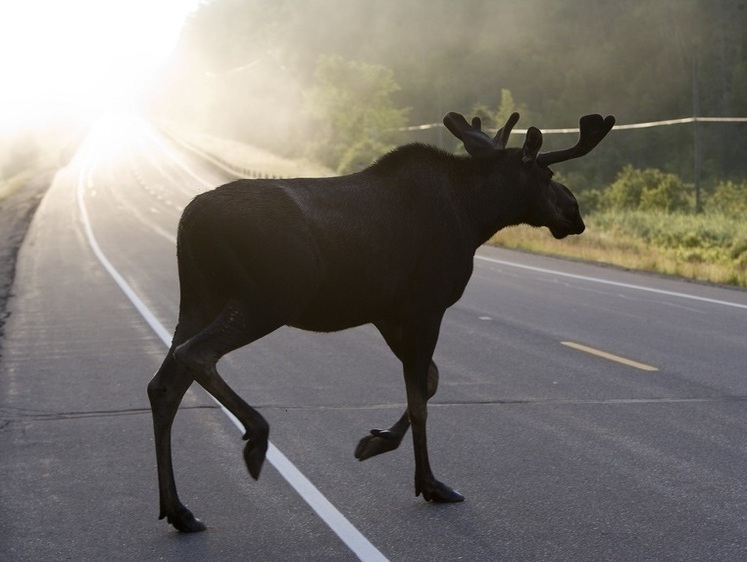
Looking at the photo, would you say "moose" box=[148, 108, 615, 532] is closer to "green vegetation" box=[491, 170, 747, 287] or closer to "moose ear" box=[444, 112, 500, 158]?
"moose ear" box=[444, 112, 500, 158]

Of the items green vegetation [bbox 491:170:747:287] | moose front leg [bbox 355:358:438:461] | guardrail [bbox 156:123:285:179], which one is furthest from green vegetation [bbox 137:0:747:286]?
moose front leg [bbox 355:358:438:461]

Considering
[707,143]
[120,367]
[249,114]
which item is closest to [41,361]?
[120,367]

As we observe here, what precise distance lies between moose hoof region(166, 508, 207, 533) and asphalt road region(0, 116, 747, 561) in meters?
0.03

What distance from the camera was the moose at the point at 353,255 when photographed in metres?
5.41

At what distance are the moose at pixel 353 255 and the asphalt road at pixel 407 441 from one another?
45cm

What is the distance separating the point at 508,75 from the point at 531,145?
101332 millimetres

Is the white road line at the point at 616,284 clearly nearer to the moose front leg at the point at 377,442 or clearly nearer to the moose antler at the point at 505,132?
the moose antler at the point at 505,132

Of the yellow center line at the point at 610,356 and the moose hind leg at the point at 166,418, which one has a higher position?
the moose hind leg at the point at 166,418

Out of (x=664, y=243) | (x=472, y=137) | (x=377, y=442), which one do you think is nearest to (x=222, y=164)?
(x=664, y=243)

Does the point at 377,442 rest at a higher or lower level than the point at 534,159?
lower

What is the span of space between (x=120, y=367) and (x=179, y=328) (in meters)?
5.62

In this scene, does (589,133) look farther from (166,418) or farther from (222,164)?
(222,164)

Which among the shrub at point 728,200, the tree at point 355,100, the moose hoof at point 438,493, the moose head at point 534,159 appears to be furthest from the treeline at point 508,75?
the moose hoof at point 438,493

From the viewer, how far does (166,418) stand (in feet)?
18.4
